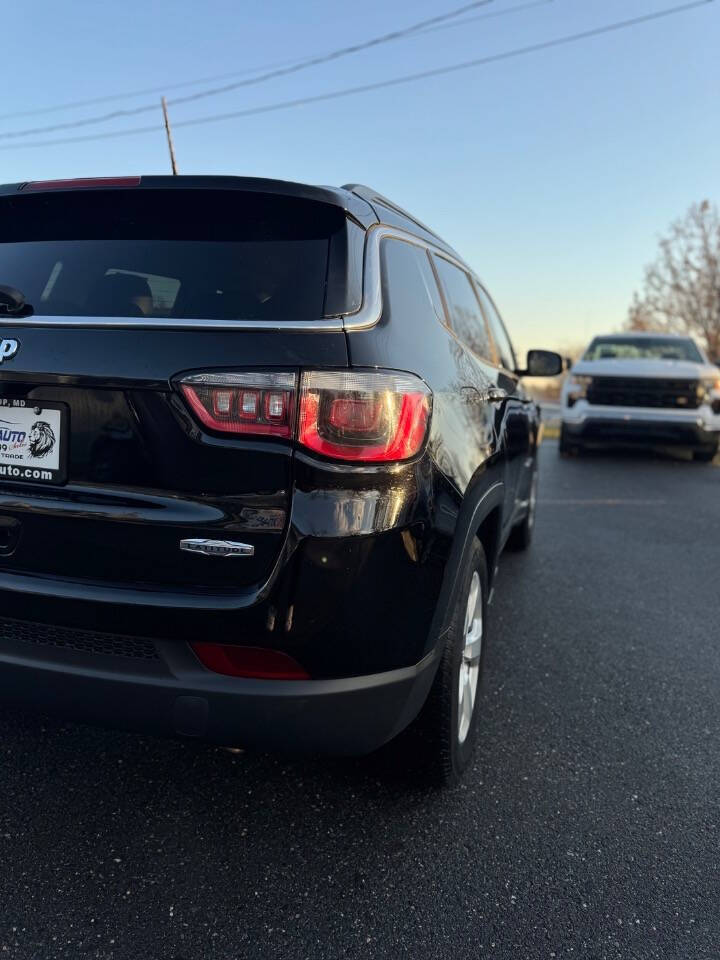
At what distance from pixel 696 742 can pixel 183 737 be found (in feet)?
6.22

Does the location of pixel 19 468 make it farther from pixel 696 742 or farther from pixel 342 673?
pixel 696 742

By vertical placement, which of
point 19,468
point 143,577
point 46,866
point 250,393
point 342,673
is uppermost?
point 250,393

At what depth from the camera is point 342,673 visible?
5.85 ft

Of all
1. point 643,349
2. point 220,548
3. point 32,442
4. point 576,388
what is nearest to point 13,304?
point 32,442

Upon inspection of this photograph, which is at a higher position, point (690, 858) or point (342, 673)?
point (342, 673)

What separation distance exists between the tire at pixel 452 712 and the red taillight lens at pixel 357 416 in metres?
0.62

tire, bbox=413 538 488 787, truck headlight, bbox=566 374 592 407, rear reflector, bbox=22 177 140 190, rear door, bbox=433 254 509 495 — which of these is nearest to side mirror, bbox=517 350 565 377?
rear door, bbox=433 254 509 495

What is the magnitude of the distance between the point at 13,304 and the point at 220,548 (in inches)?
33.0

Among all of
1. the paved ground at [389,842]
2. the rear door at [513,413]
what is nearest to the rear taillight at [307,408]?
the paved ground at [389,842]

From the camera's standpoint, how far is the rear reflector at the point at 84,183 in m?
2.00

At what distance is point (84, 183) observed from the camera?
2039 mm

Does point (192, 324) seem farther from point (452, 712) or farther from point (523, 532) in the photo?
point (523, 532)

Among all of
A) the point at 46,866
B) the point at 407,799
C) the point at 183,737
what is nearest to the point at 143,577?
the point at 183,737

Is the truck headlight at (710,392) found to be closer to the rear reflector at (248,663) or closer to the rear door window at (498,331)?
the rear door window at (498,331)
